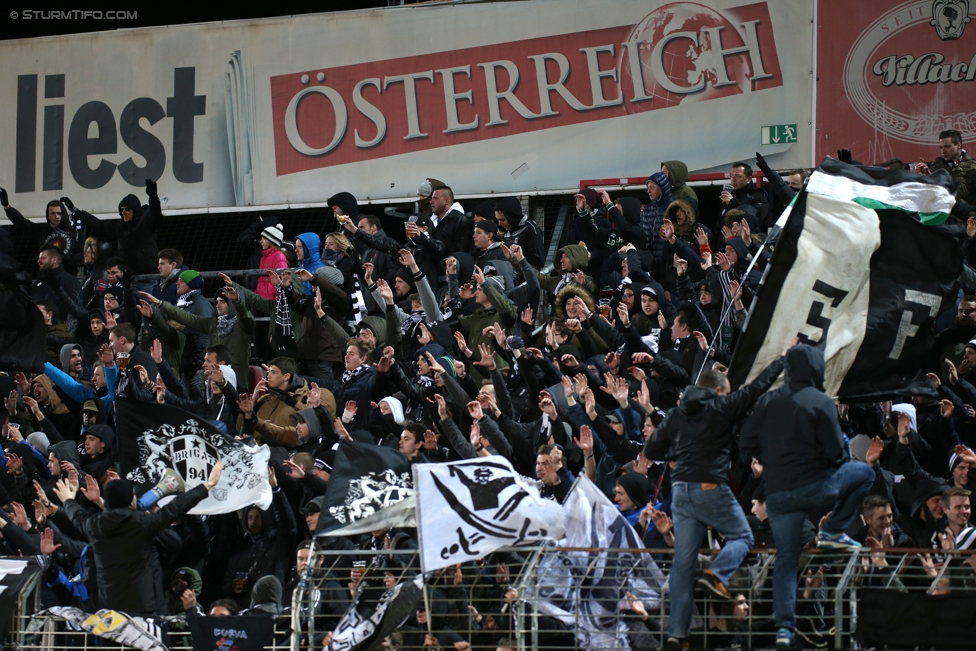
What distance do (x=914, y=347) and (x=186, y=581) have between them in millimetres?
6033

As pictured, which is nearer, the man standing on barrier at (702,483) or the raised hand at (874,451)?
the man standing on barrier at (702,483)

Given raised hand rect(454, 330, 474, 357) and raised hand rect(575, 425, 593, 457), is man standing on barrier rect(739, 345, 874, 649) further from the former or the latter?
raised hand rect(454, 330, 474, 357)

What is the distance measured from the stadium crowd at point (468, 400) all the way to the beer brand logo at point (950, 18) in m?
3.41

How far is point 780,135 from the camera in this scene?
67.7 ft

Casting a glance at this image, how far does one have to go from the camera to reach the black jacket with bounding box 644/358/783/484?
10.5 m

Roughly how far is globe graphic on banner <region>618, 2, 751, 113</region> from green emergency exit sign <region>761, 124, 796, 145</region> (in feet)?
2.16

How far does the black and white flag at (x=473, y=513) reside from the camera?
10.7m

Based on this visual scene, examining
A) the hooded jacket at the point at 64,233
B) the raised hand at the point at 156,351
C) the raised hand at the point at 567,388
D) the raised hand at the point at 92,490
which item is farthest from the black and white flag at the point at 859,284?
the hooded jacket at the point at 64,233

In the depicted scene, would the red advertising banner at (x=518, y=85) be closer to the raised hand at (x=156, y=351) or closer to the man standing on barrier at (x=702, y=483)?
the raised hand at (x=156, y=351)

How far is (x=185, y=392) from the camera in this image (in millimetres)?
16078

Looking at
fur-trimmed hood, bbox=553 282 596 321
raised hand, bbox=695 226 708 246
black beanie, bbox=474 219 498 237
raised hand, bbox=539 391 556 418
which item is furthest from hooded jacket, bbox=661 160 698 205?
raised hand, bbox=539 391 556 418

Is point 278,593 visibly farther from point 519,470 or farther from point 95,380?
point 95,380

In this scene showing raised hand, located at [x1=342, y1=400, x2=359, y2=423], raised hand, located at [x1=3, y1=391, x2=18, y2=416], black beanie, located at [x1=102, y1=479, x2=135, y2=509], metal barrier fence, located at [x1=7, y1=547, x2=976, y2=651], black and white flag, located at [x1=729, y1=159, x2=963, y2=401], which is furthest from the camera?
raised hand, located at [x1=3, y1=391, x2=18, y2=416]

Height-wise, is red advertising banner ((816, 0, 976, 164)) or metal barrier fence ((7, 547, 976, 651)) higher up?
red advertising banner ((816, 0, 976, 164))
